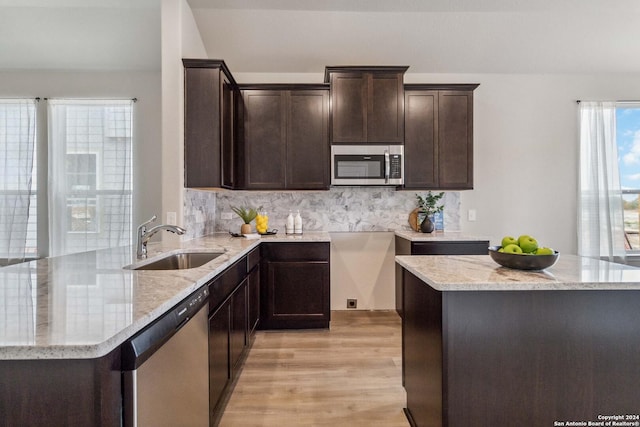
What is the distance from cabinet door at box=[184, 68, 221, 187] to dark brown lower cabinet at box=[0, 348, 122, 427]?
2.23m

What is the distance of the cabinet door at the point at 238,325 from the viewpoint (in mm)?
2244

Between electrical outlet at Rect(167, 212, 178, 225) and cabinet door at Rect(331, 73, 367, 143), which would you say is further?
cabinet door at Rect(331, 73, 367, 143)

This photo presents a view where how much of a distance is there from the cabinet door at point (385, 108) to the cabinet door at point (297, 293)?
1480 mm

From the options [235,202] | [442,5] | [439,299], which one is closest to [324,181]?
[235,202]

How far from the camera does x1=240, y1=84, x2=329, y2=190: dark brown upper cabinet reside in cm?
363

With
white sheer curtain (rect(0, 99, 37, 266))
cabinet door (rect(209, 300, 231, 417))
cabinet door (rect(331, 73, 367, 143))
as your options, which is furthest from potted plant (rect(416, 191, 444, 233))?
white sheer curtain (rect(0, 99, 37, 266))

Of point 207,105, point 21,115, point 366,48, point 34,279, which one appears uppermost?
point 366,48

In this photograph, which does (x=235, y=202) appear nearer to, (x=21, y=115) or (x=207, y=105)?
(x=207, y=105)

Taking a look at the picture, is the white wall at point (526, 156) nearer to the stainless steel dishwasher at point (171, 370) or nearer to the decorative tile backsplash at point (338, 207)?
the decorative tile backsplash at point (338, 207)

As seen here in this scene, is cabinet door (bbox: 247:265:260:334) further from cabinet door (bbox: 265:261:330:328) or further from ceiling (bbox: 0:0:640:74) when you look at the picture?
ceiling (bbox: 0:0:640:74)

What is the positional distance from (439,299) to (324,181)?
7.80 feet

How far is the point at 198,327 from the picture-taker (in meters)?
1.50

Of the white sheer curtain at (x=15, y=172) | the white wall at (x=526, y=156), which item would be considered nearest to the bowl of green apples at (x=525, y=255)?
the white wall at (x=526, y=156)

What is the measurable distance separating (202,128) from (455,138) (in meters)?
2.64
